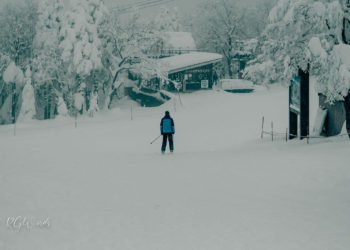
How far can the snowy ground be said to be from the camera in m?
6.68

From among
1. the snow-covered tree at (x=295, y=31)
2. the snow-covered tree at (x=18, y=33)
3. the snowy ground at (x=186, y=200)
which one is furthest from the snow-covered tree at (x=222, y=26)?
the snowy ground at (x=186, y=200)

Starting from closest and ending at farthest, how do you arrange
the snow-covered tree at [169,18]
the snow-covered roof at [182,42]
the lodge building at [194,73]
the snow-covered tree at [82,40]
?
the snow-covered tree at [82,40] → the lodge building at [194,73] → the snow-covered roof at [182,42] → the snow-covered tree at [169,18]

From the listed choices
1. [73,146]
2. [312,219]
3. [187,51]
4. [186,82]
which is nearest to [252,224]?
[312,219]

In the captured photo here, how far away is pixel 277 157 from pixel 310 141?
13.8ft

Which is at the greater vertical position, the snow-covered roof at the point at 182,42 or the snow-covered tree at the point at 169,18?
the snow-covered tree at the point at 169,18

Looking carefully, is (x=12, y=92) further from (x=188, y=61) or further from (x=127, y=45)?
(x=188, y=61)

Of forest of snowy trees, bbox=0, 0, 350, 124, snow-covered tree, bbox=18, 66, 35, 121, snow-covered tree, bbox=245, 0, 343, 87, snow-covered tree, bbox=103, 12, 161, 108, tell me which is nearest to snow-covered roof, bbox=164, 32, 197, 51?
forest of snowy trees, bbox=0, 0, 350, 124

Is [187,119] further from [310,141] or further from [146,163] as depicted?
[146,163]

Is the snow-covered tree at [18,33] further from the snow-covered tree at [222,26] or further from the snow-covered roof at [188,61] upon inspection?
the snow-covered tree at [222,26]

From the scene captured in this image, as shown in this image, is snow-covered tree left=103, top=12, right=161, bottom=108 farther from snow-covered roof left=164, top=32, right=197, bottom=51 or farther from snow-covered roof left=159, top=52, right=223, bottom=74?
snow-covered roof left=164, top=32, right=197, bottom=51

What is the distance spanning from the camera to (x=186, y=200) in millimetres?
8883

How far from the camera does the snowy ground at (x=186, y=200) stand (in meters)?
6.68

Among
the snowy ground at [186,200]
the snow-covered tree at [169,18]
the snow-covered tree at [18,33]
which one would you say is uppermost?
the snow-covered tree at [169,18]

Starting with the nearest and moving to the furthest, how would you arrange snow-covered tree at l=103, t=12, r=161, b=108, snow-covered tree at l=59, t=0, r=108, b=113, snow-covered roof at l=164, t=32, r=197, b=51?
snow-covered tree at l=59, t=0, r=108, b=113
snow-covered tree at l=103, t=12, r=161, b=108
snow-covered roof at l=164, t=32, r=197, b=51
